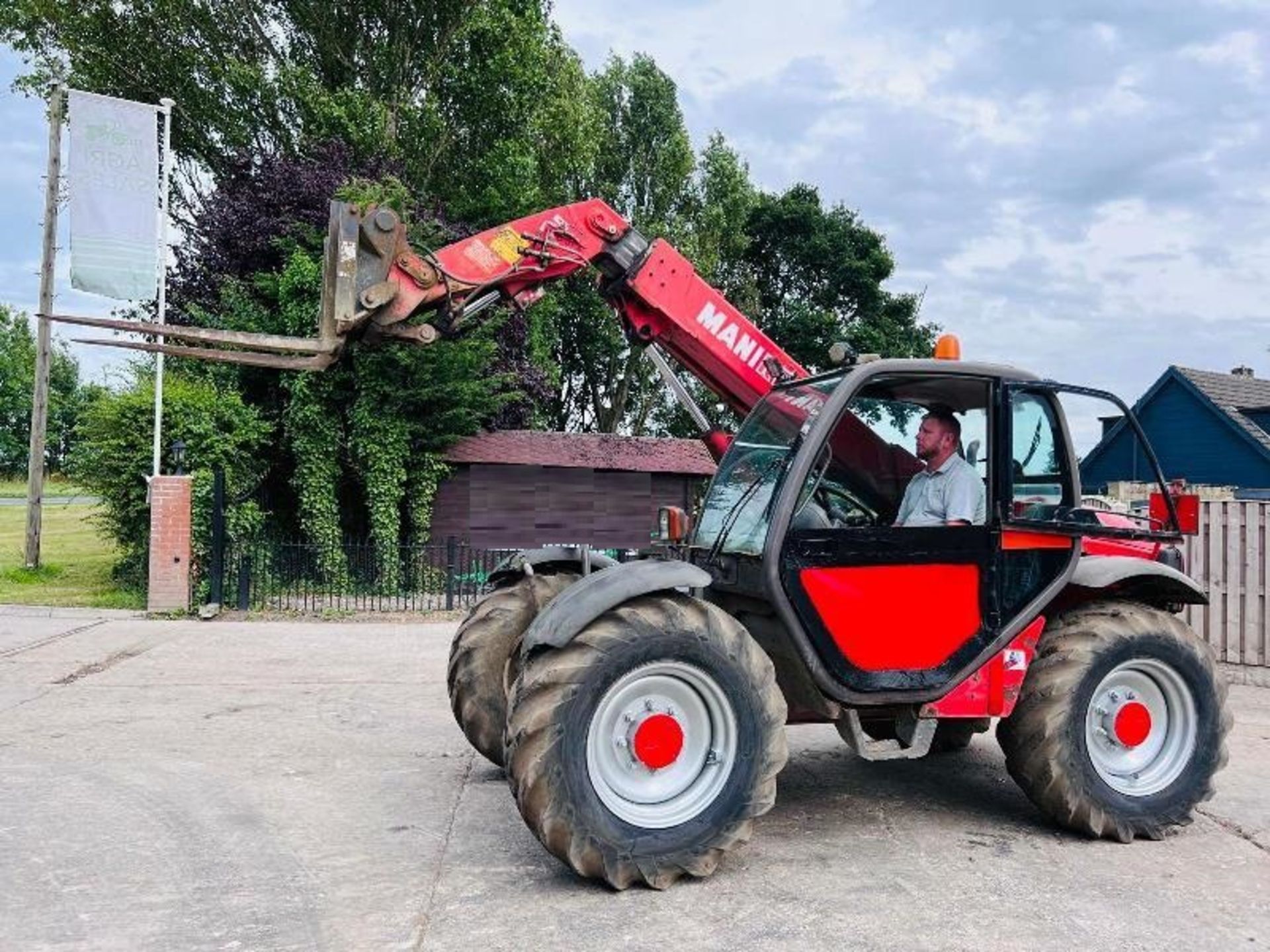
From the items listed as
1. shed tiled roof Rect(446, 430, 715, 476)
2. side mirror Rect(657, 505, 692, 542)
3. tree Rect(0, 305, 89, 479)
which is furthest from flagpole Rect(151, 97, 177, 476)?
tree Rect(0, 305, 89, 479)

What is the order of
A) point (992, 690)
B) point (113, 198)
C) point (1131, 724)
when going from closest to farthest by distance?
point (992, 690)
point (1131, 724)
point (113, 198)

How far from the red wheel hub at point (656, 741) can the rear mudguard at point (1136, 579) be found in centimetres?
221

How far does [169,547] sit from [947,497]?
1066 cm

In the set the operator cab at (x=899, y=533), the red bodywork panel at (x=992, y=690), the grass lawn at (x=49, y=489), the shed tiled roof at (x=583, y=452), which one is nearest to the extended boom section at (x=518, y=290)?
the operator cab at (x=899, y=533)

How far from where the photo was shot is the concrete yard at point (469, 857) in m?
3.63

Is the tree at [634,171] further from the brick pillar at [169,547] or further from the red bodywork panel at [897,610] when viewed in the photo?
the red bodywork panel at [897,610]

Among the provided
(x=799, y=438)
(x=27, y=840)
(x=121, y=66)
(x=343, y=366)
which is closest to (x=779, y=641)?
(x=799, y=438)

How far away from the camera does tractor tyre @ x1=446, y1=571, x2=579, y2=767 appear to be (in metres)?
5.54

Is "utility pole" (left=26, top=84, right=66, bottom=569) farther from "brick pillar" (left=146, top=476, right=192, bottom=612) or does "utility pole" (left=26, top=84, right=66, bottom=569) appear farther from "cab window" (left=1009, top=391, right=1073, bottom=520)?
"cab window" (left=1009, top=391, right=1073, bottom=520)

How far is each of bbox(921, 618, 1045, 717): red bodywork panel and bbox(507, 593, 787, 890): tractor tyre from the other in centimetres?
96

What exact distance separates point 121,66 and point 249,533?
12043 millimetres

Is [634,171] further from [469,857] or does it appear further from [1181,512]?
[469,857]

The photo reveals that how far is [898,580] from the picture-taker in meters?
4.63

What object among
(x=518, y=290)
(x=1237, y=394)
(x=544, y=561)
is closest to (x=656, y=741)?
(x=544, y=561)
